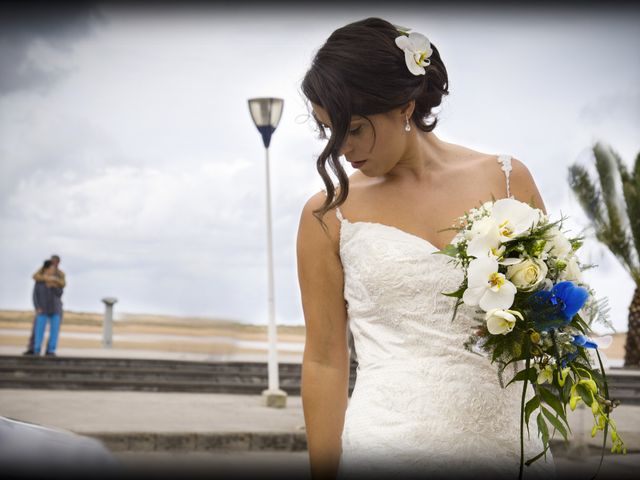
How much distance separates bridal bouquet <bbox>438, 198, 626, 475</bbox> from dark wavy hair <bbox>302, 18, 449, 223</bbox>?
15.8 inches

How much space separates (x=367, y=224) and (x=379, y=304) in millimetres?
232

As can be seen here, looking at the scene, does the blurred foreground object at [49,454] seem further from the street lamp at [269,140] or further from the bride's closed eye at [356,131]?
the street lamp at [269,140]

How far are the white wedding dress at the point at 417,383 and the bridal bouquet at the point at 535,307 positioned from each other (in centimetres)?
12

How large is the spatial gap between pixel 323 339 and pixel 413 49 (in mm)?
792

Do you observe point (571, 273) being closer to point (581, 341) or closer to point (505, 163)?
point (581, 341)

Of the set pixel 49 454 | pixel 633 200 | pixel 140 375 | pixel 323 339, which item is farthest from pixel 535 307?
pixel 633 200

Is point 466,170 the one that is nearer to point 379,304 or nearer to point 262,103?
point 379,304

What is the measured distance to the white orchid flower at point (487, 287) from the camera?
233cm

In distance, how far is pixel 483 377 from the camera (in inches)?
101

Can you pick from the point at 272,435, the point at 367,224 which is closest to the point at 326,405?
the point at 367,224

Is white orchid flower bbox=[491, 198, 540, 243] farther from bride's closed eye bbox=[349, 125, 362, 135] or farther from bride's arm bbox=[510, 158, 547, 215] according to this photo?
bride's closed eye bbox=[349, 125, 362, 135]

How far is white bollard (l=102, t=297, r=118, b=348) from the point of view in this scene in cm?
2161

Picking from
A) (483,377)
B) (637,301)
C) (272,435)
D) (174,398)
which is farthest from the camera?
(637,301)

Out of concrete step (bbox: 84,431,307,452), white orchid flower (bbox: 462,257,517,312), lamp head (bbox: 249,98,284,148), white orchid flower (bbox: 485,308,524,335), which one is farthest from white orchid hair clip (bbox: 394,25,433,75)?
lamp head (bbox: 249,98,284,148)
